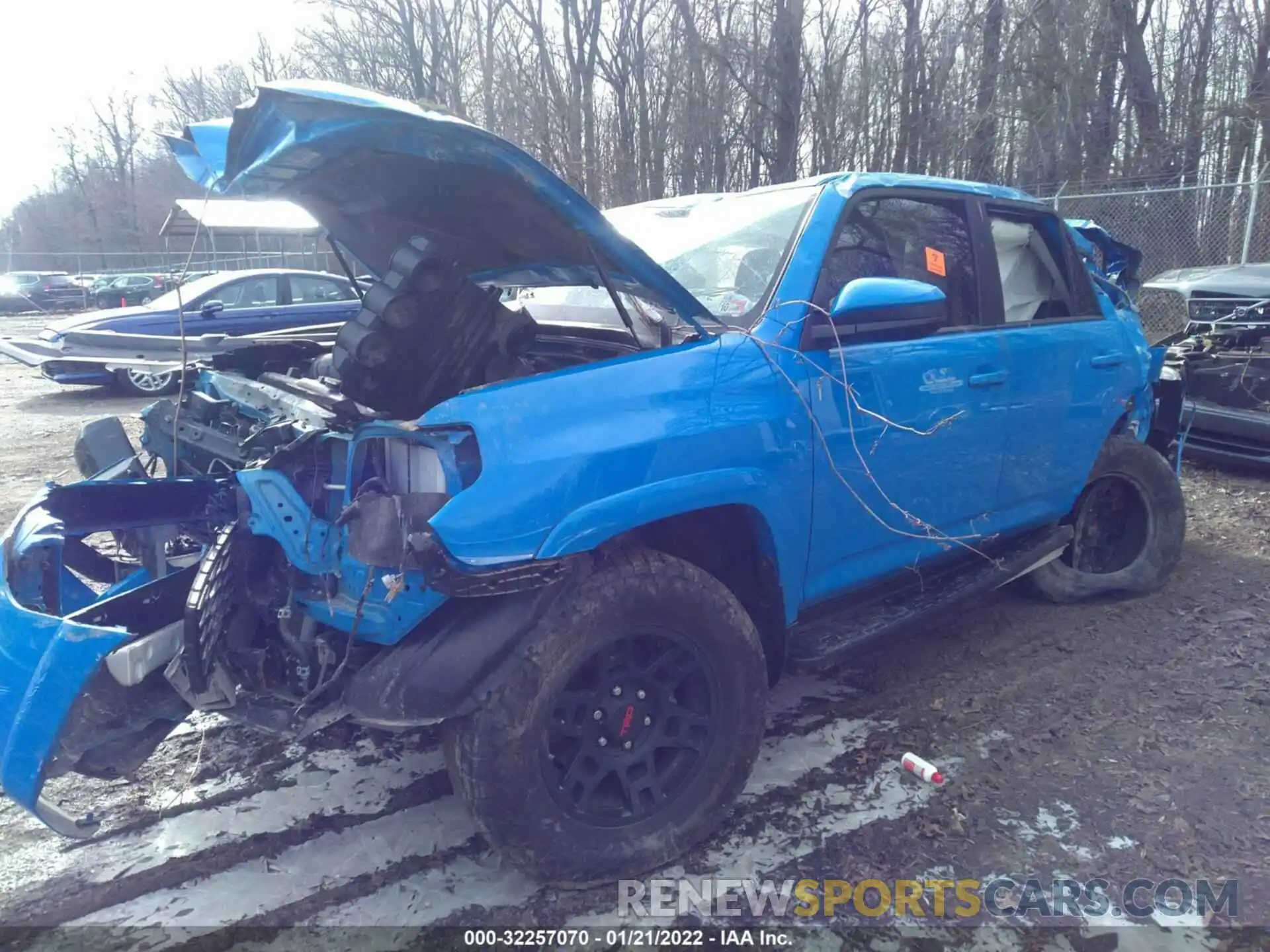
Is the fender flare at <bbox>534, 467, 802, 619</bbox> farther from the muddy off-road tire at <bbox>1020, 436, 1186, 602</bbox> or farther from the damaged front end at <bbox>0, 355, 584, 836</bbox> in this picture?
the muddy off-road tire at <bbox>1020, 436, 1186, 602</bbox>

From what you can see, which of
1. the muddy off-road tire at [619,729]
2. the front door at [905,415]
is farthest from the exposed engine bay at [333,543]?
the front door at [905,415]

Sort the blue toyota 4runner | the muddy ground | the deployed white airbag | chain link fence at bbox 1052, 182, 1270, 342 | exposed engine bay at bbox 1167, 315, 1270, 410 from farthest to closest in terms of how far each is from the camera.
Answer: chain link fence at bbox 1052, 182, 1270, 342 < exposed engine bay at bbox 1167, 315, 1270, 410 < the deployed white airbag < the muddy ground < the blue toyota 4runner

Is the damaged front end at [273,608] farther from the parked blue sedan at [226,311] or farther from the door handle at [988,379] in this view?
the parked blue sedan at [226,311]

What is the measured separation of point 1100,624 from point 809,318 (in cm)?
263

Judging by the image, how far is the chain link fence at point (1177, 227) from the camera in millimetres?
11594

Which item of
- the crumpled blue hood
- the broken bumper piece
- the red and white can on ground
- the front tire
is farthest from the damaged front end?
the front tire

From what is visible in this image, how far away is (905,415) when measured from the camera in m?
3.20

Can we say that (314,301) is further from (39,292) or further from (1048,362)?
(39,292)

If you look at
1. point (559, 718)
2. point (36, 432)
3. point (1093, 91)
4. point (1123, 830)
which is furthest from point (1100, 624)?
point (1093, 91)

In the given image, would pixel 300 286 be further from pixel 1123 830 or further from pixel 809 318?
pixel 1123 830

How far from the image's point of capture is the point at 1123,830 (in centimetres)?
284

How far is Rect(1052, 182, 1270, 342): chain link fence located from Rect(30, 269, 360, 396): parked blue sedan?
9.70 m

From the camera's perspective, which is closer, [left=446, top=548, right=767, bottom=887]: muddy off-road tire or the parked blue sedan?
[left=446, top=548, right=767, bottom=887]: muddy off-road tire

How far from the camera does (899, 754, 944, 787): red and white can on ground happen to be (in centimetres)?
308
